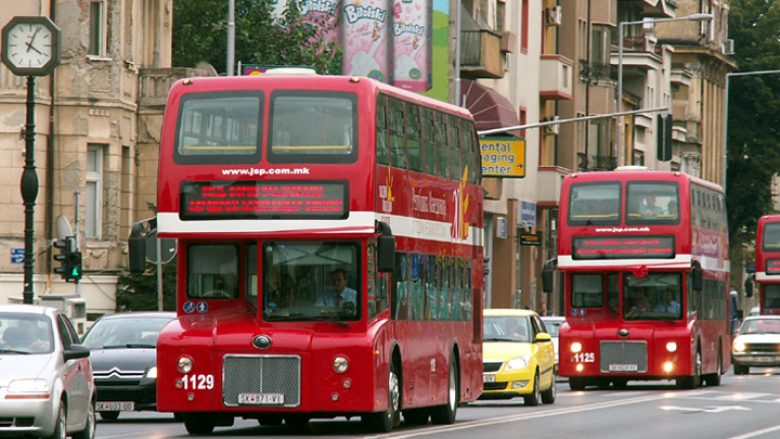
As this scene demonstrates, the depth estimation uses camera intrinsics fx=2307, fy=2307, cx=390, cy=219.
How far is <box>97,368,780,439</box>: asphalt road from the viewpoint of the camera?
2588 cm

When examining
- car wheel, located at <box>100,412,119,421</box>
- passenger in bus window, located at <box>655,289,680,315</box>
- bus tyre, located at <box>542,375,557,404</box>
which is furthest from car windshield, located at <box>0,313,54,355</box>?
passenger in bus window, located at <box>655,289,680,315</box>

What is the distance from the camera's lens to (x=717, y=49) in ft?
339

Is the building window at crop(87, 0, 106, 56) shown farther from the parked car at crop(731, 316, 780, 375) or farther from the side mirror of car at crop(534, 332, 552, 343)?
the parked car at crop(731, 316, 780, 375)

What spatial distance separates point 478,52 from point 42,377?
144 feet

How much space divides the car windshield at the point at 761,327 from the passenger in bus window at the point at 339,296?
3630cm

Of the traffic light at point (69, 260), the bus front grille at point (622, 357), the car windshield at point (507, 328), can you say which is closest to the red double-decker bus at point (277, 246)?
the car windshield at point (507, 328)

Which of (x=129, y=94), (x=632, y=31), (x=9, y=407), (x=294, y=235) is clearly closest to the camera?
(x=9, y=407)

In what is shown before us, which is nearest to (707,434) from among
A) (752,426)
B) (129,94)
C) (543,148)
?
(752,426)

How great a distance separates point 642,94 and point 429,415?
6131 cm

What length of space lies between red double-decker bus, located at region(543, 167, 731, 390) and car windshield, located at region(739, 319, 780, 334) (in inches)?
618

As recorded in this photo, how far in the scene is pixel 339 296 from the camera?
24.5m

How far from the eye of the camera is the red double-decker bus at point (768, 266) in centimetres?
6438

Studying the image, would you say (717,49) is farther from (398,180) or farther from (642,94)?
(398,180)

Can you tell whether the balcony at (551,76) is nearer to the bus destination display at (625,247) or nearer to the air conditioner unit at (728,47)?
the air conditioner unit at (728,47)
